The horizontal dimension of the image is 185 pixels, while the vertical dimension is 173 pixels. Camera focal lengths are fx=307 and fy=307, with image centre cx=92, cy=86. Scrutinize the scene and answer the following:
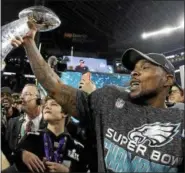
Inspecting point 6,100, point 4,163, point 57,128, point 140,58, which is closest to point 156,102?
point 140,58

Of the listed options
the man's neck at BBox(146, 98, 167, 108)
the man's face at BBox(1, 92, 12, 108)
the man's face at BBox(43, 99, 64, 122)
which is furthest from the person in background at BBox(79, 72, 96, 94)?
the man's face at BBox(1, 92, 12, 108)

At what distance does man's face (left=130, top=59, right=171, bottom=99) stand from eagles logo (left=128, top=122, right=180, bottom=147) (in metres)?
0.16

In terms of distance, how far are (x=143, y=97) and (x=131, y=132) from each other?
0.20m

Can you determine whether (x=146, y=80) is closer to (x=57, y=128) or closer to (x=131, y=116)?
(x=131, y=116)

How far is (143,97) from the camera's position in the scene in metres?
1.31

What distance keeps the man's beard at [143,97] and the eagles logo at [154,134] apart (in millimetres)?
141

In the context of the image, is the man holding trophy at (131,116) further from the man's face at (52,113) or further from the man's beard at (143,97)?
the man's face at (52,113)

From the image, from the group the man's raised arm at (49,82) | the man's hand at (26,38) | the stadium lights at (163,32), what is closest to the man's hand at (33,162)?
the man's raised arm at (49,82)

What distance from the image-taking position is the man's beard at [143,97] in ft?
4.21

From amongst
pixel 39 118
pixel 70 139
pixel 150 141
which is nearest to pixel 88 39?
pixel 39 118

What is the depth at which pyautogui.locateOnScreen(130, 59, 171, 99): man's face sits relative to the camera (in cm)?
131

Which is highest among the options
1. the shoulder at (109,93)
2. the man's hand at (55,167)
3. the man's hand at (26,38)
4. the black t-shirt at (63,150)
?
the man's hand at (26,38)

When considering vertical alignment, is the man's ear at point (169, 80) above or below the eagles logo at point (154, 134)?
above

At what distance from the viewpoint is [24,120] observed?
2238 mm
